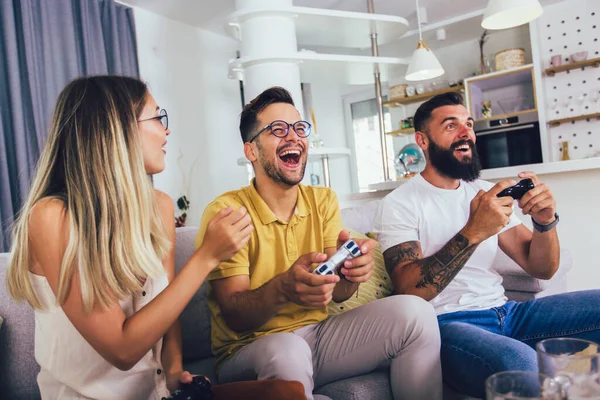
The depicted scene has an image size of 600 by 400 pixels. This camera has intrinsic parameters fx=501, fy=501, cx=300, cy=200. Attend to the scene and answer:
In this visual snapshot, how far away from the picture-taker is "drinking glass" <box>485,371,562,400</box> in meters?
0.54

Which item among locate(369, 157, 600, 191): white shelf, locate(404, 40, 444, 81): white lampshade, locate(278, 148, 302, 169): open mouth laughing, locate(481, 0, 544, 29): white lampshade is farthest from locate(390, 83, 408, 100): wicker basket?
locate(278, 148, 302, 169): open mouth laughing

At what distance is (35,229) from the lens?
1.05 m

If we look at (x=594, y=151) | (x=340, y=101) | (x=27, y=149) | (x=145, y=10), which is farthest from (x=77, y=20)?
(x=594, y=151)

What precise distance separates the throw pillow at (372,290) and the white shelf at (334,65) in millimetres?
1914

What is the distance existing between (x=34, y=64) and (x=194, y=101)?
5.75 ft

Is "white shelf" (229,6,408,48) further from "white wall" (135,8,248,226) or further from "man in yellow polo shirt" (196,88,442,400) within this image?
"man in yellow polo shirt" (196,88,442,400)

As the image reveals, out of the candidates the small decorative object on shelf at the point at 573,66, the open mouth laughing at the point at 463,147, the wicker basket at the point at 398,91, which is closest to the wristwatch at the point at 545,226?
the open mouth laughing at the point at 463,147

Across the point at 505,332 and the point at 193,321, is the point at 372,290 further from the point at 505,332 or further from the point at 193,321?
the point at 193,321

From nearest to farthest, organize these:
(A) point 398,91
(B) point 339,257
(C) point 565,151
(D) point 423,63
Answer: (B) point 339,257, (D) point 423,63, (C) point 565,151, (A) point 398,91

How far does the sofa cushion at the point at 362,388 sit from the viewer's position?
4.32 ft

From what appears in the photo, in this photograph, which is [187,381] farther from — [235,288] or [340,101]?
[340,101]

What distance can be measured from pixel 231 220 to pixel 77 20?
3.47 meters

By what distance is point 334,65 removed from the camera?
4.02m

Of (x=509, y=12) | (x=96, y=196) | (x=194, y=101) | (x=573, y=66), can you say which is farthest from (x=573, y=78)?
(x=96, y=196)
